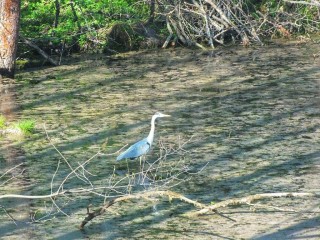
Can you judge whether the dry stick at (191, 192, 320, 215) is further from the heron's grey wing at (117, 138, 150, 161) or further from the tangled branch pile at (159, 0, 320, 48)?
the tangled branch pile at (159, 0, 320, 48)

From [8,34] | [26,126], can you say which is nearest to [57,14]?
[8,34]

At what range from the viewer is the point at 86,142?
9305mm

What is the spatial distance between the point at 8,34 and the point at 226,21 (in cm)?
505

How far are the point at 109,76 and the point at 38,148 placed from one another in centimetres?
469

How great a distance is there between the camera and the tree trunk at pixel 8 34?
13156 mm

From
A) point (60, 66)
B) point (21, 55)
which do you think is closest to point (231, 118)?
point (60, 66)

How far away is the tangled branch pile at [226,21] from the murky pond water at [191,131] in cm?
56

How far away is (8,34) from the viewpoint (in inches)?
524

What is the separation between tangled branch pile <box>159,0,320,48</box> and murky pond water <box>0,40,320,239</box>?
1.84ft

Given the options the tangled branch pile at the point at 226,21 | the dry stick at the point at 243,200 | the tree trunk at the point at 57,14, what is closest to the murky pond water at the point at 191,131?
the dry stick at the point at 243,200

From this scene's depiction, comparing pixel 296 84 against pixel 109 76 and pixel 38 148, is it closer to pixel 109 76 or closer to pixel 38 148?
pixel 109 76

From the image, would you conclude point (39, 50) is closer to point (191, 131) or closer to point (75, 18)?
point (75, 18)

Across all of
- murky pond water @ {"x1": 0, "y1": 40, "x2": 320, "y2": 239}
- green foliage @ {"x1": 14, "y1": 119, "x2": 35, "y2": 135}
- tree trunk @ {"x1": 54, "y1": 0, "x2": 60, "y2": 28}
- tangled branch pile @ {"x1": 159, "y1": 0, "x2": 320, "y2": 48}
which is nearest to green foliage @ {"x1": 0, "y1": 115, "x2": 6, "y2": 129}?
green foliage @ {"x1": 14, "y1": 119, "x2": 35, "y2": 135}

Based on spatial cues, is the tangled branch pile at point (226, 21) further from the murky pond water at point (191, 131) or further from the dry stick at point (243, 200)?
the dry stick at point (243, 200)
